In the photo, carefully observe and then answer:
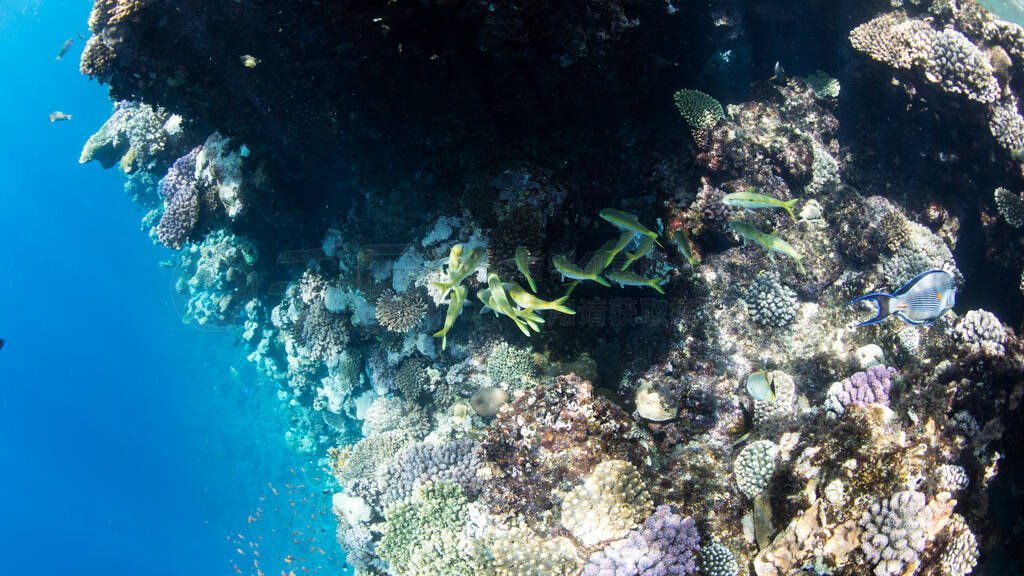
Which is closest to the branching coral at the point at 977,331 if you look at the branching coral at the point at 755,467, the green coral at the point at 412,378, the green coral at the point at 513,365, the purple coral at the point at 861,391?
the purple coral at the point at 861,391

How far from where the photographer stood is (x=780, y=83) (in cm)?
671

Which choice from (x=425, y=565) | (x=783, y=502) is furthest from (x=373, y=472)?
(x=783, y=502)

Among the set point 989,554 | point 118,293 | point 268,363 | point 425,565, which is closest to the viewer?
point 989,554

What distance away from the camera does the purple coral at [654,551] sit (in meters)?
3.24

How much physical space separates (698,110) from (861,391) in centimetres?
396

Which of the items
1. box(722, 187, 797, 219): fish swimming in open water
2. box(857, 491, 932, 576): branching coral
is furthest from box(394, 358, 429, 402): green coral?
box(857, 491, 932, 576): branching coral

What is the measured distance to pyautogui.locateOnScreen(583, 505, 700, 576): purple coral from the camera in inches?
127

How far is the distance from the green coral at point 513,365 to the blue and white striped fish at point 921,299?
359 cm

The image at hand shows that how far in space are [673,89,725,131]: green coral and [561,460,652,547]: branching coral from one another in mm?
4642

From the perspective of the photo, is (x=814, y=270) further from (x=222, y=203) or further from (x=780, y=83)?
(x=222, y=203)

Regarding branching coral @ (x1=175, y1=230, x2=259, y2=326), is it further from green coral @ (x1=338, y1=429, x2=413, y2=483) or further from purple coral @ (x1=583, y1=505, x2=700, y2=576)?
purple coral @ (x1=583, y1=505, x2=700, y2=576)

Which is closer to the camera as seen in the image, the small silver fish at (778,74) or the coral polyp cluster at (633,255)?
the coral polyp cluster at (633,255)

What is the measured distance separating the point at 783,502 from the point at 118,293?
204 feet

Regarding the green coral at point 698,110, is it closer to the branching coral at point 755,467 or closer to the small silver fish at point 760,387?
the small silver fish at point 760,387
